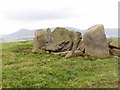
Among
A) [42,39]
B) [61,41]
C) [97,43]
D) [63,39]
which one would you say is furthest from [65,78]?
[42,39]

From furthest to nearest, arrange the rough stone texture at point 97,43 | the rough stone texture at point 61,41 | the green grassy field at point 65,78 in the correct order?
1. the rough stone texture at point 61,41
2. the rough stone texture at point 97,43
3. the green grassy field at point 65,78

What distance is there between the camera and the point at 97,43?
102 ft

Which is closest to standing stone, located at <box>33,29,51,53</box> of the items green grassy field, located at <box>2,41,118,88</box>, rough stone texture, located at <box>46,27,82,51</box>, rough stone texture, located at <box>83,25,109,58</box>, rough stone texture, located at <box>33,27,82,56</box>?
rough stone texture, located at <box>33,27,82,56</box>

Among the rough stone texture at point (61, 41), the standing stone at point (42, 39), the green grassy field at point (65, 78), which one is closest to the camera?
the green grassy field at point (65, 78)

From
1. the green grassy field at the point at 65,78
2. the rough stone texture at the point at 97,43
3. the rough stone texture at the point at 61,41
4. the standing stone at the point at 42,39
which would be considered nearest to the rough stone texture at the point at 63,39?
the rough stone texture at the point at 61,41

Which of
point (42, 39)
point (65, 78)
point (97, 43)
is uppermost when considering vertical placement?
point (42, 39)

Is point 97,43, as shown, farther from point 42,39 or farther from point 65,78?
point 65,78

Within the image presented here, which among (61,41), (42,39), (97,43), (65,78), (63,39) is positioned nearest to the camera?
(65,78)

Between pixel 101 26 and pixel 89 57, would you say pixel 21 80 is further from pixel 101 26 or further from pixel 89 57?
pixel 101 26

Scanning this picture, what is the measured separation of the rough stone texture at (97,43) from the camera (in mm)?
31047

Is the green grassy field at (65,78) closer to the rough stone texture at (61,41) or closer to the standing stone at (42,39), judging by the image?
the rough stone texture at (61,41)

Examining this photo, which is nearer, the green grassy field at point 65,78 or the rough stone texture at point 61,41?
the green grassy field at point 65,78

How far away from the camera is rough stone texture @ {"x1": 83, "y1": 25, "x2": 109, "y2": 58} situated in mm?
31047

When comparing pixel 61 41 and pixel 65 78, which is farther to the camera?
pixel 61 41
